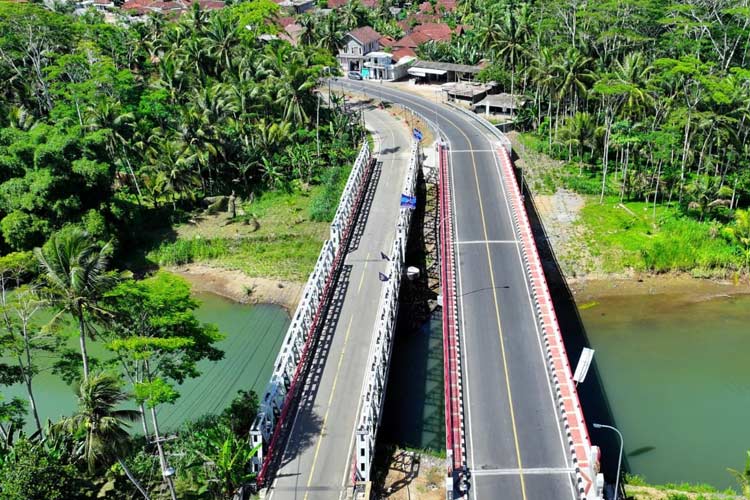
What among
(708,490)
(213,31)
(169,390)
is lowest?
(708,490)

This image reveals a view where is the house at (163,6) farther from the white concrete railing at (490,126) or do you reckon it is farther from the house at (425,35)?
the white concrete railing at (490,126)

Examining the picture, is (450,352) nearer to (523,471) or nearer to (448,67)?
(523,471)

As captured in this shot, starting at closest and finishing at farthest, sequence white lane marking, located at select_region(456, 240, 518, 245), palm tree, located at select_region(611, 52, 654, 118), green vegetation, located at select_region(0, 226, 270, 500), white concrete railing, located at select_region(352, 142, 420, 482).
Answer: green vegetation, located at select_region(0, 226, 270, 500) < white concrete railing, located at select_region(352, 142, 420, 482) < white lane marking, located at select_region(456, 240, 518, 245) < palm tree, located at select_region(611, 52, 654, 118)

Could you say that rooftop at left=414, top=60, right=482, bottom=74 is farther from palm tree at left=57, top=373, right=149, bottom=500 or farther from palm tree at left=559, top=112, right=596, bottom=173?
palm tree at left=57, top=373, right=149, bottom=500

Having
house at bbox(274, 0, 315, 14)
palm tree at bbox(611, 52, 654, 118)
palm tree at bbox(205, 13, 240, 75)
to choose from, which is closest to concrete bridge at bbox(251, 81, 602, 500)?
palm tree at bbox(611, 52, 654, 118)

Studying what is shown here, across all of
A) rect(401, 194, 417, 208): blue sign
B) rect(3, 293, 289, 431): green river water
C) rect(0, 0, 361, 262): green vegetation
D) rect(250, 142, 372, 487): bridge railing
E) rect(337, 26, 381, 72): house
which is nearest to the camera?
rect(250, 142, 372, 487): bridge railing

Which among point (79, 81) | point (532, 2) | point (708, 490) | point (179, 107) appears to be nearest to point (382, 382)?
point (708, 490)

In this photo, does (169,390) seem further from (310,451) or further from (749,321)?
(749,321)

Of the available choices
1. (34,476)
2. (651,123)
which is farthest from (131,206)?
(651,123)
